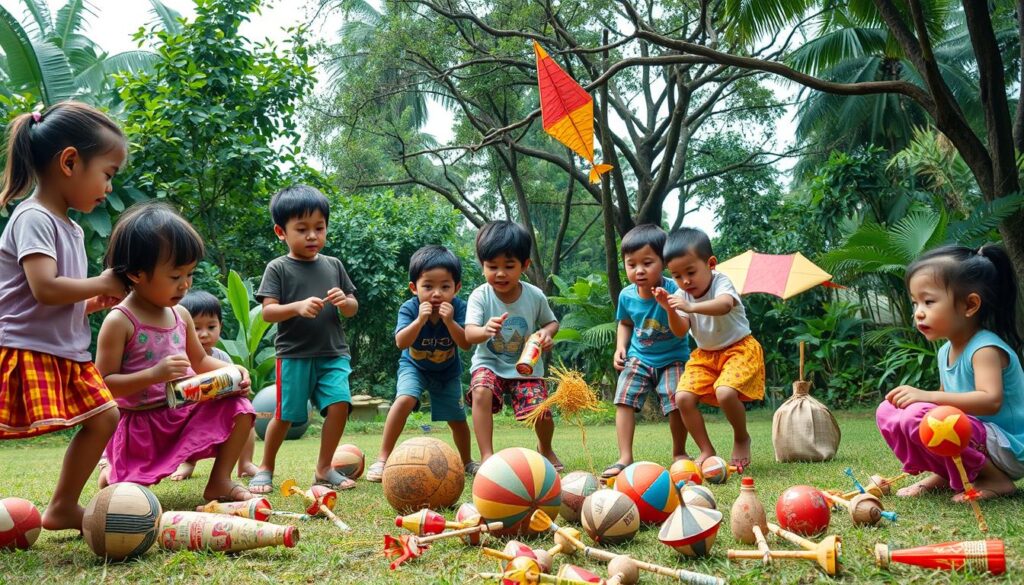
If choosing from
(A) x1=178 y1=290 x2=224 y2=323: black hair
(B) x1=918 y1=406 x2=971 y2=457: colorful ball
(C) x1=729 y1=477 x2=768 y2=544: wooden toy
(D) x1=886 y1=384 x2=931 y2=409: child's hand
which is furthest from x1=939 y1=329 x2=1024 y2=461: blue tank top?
(A) x1=178 y1=290 x2=224 y2=323: black hair

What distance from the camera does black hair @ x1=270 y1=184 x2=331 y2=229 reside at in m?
5.07

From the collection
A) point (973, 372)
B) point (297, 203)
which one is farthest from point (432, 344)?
point (973, 372)

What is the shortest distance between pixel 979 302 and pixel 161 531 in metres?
3.60

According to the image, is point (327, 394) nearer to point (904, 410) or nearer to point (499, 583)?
point (499, 583)

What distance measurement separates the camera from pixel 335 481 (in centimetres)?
495

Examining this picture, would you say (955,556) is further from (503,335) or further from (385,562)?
(503,335)

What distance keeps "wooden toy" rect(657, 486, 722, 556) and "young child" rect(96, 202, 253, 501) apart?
2154 mm

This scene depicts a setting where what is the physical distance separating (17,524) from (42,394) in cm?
52

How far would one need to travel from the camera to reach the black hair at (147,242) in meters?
3.58

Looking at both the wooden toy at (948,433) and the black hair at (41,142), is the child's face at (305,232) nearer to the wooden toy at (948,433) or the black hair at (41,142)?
the black hair at (41,142)

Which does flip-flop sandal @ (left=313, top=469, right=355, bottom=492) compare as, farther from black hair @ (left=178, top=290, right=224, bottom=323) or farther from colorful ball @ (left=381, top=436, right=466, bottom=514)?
black hair @ (left=178, top=290, right=224, bottom=323)

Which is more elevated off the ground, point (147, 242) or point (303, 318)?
point (147, 242)

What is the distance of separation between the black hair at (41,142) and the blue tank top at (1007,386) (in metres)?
3.97

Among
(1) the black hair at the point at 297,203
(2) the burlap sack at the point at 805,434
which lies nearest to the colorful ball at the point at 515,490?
(1) the black hair at the point at 297,203
